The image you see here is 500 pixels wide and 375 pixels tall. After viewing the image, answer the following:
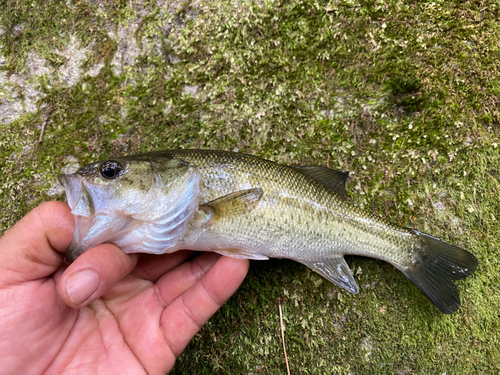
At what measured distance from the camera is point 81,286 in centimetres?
142

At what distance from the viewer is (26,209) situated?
2.55 metres

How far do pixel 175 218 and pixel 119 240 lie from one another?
1.19 ft

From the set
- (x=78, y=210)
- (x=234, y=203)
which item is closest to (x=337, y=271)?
(x=234, y=203)

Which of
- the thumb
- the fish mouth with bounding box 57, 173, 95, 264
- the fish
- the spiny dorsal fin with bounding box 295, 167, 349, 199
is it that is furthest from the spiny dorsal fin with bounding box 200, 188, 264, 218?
the thumb

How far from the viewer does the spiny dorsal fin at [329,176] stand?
7.29 feet

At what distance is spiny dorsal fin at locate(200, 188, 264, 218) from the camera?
6.16 ft

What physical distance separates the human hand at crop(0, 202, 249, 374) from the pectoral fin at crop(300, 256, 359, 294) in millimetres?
600

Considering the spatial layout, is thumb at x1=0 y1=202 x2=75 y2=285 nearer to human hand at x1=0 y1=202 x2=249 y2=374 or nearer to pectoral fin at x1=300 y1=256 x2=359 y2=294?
human hand at x1=0 y1=202 x2=249 y2=374

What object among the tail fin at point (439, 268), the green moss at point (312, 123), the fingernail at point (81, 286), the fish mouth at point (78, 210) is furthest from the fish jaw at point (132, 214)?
the tail fin at point (439, 268)

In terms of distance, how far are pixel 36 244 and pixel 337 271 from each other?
6.53 feet

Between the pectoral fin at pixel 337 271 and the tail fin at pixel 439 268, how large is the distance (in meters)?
0.43

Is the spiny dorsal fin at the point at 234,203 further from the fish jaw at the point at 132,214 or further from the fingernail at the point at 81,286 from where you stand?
the fingernail at the point at 81,286

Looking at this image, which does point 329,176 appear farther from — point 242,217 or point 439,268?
point 439,268

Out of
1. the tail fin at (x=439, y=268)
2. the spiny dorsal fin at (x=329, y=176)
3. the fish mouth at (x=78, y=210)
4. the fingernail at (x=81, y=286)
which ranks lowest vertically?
the tail fin at (x=439, y=268)
